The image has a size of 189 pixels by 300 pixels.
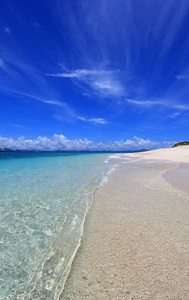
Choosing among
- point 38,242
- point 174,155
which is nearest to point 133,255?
point 38,242

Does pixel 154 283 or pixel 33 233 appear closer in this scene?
pixel 154 283

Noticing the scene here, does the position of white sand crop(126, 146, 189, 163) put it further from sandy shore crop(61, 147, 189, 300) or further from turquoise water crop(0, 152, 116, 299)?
turquoise water crop(0, 152, 116, 299)

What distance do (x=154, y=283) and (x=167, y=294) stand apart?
19cm

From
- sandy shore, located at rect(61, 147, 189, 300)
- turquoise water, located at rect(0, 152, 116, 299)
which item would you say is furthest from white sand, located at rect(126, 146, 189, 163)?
turquoise water, located at rect(0, 152, 116, 299)

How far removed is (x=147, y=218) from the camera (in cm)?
379

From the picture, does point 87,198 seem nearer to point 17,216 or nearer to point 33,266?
point 17,216

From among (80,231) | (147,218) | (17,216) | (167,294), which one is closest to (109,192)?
(147,218)

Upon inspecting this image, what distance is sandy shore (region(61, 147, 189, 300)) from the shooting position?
6.07 feet

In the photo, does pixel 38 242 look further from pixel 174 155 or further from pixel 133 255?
pixel 174 155

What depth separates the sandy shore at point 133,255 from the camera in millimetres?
1849

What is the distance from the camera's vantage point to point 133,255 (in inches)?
97.4

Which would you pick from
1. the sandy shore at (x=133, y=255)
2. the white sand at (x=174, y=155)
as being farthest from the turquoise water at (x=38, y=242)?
the white sand at (x=174, y=155)

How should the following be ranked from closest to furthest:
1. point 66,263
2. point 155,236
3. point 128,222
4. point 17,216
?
point 66,263 < point 155,236 < point 128,222 < point 17,216

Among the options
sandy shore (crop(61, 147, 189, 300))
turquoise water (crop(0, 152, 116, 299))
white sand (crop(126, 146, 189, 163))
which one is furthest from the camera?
white sand (crop(126, 146, 189, 163))
